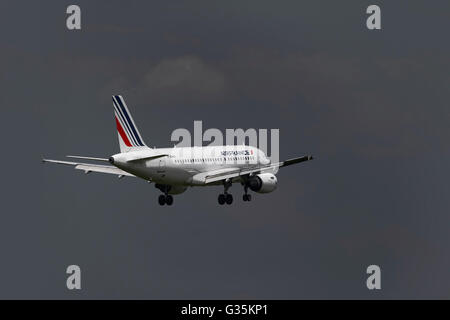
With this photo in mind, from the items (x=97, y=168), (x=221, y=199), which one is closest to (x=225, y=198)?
(x=221, y=199)

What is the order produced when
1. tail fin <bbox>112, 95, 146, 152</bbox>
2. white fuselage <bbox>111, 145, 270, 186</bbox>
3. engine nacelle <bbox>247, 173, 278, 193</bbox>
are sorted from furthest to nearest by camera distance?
engine nacelle <bbox>247, 173, 278, 193</bbox> < tail fin <bbox>112, 95, 146, 152</bbox> < white fuselage <bbox>111, 145, 270, 186</bbox>

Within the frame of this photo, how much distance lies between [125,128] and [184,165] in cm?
709

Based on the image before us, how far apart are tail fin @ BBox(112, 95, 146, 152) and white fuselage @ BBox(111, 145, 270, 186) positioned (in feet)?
3.55

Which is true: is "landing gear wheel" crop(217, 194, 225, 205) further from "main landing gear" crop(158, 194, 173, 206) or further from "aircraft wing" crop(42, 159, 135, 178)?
"aircraft wing" crop(42, 159, 135, 178)

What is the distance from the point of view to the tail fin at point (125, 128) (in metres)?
176

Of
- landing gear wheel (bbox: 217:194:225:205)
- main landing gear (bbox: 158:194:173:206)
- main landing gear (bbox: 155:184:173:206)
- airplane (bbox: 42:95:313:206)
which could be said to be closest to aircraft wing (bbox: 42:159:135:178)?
airplane (bbox: 42:95:313:206)

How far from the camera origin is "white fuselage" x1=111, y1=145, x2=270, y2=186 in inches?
6767

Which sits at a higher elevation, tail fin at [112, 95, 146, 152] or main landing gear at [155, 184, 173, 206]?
tail fin at [112, 95, 146, 152]

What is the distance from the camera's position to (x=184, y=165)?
6939 inches

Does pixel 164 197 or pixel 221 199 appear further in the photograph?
pixel 164 197

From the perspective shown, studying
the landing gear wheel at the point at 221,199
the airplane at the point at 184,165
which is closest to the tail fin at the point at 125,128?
the airplane at the point at 184,165

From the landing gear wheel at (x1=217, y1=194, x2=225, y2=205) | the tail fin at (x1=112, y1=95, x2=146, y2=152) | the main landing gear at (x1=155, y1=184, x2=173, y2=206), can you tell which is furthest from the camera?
the main landing gear at (x1=155, y1=184, x2=173, y2=206)

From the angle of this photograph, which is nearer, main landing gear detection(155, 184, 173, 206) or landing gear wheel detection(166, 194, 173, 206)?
main landing gear detection(155, 184, 173, 206)

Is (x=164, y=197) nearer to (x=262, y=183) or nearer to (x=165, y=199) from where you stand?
(x=165, y=199)
